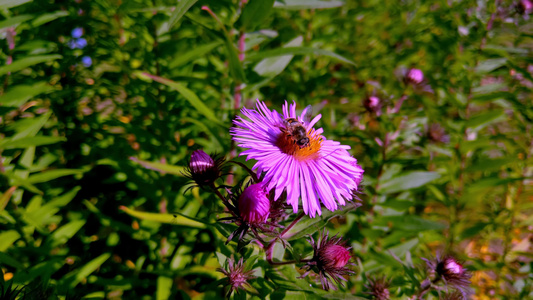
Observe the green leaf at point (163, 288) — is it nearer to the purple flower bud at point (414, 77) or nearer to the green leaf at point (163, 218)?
the green leaf at point (163, 218)

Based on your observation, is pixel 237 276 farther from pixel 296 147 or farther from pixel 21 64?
pixel 21 64

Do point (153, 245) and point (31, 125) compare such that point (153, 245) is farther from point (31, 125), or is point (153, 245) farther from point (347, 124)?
point (347, 124)

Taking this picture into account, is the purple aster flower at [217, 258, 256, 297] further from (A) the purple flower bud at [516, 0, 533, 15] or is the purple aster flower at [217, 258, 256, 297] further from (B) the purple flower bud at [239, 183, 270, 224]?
(A) the purple flower bud at [516, 0, 533, 15]

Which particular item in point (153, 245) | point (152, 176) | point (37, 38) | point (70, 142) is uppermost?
point (37, 38)

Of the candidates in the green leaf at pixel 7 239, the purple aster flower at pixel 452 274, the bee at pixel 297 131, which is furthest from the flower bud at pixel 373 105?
the green leaf at pixel 7 239

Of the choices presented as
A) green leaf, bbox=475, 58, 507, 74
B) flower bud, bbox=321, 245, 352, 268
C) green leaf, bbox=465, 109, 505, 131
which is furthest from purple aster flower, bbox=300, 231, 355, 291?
green leaf, bbox=475, 58, 507, 74

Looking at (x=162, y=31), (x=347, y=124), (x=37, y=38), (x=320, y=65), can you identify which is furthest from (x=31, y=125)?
(x=320, y=65)

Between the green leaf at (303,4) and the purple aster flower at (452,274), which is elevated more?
the green leaf at (303,4)
